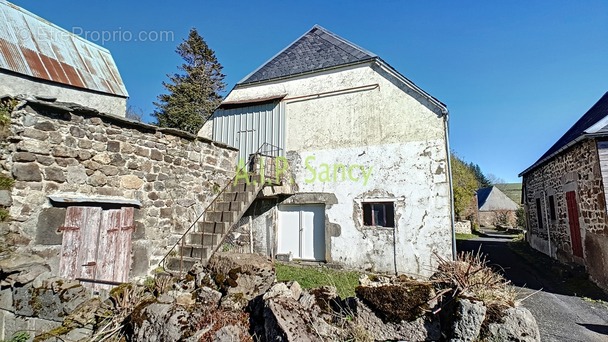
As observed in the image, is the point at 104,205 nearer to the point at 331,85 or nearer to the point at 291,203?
the point at 291,203

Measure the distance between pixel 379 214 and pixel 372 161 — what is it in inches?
61.5

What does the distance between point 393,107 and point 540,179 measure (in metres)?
7.57

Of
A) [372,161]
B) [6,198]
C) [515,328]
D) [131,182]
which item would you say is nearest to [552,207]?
[372,161]

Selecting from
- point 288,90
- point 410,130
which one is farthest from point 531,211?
Answer: point 288,90

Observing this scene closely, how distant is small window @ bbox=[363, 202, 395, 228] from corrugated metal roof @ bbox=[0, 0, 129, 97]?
9.40 m

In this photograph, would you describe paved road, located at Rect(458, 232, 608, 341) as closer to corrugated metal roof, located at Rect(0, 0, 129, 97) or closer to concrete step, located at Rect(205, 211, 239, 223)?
concrete step, located at Rect(205, 211, 239, 223)

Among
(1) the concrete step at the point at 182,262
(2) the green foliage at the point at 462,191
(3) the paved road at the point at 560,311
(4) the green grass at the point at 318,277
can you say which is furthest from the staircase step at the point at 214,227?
(2) the green foliage at the point at 462,191

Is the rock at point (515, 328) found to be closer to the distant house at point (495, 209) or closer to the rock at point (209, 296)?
the rock at point (209, 296)

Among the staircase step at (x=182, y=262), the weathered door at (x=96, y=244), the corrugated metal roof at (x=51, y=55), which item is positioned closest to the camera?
the weathered door at (x=96, y=244)

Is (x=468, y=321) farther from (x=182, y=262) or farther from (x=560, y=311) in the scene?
(x=182, y=262)

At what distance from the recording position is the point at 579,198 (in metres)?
7.77

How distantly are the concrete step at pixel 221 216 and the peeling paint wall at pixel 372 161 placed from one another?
3009 mm

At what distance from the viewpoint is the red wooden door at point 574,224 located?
26.2 ft

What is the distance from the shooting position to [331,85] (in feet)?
31.4
